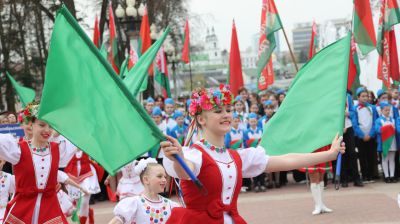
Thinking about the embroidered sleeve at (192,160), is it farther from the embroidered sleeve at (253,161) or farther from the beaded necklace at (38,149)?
the beaded necklace at (38,149)

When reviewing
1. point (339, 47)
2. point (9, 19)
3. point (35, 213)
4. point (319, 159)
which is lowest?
point (35, 213)

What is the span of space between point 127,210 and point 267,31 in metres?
8.48

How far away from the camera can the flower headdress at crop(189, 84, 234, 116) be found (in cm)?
475

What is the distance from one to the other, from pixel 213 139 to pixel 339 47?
51.3 inches

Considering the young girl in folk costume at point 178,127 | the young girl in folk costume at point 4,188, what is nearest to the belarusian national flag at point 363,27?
the young girl in folk costume at point 178,127

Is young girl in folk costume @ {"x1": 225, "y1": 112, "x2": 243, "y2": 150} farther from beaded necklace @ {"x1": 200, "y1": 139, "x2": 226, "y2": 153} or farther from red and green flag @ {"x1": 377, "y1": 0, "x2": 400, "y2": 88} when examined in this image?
beaded necklace @ {"x1": 200, "y1": 139, "x2": 226, "y2": 153}

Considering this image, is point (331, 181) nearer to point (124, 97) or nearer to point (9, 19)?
point (124, 97)

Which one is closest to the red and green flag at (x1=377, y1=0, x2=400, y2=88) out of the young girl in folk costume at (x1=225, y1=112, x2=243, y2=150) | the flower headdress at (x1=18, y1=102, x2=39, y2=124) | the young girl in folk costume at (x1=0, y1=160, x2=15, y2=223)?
the young girl in folk costume at (x1=225, y1=112, x2=243, y2=150)

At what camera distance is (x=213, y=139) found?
4770 mm

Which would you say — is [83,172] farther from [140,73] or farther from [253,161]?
[253,161]

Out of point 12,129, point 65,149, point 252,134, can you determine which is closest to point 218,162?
point 65,149

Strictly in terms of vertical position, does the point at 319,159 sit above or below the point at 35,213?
above

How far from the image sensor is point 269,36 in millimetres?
14188

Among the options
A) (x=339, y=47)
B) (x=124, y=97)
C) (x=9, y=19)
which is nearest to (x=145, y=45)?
(x=339, y=47)
